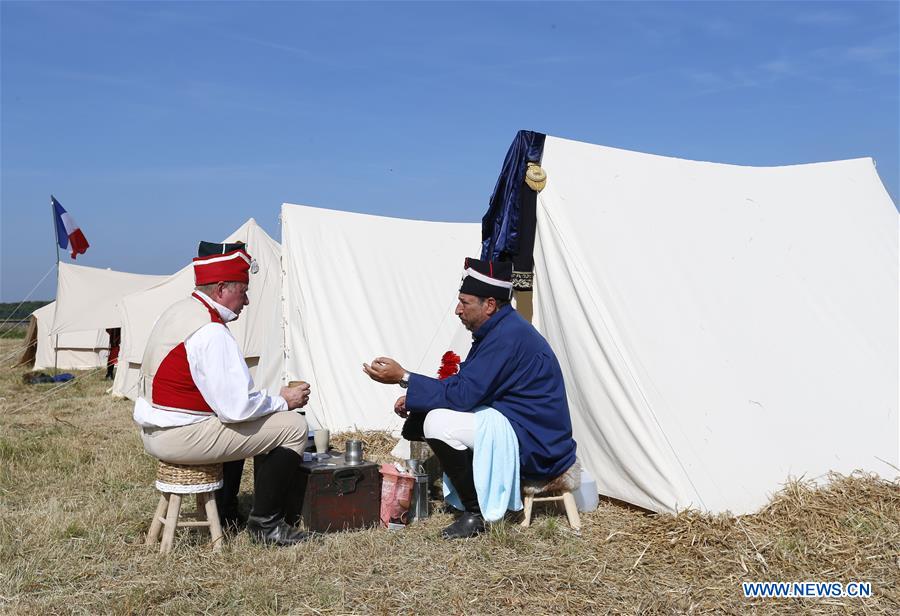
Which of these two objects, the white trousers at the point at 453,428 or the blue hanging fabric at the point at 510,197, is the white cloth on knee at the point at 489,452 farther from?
the blue hanging fabric at the point at 510,197

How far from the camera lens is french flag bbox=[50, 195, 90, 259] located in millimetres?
11664

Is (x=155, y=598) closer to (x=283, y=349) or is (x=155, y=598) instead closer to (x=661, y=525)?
(x=661, y=525)

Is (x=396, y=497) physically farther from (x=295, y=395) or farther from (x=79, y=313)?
(x=79, y=313)

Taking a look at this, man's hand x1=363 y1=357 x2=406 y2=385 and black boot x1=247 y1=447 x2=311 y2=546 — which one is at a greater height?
man's hand x1=363 y1=357 x2=406 y2=385

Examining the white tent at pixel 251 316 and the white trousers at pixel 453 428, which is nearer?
the white trousers at pixel 453 428

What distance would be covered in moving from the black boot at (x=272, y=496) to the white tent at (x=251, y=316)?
3.78 m

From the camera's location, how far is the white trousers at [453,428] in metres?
3.51

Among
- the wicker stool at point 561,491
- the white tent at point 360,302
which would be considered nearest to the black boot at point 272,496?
the wicker stool at point 561,491

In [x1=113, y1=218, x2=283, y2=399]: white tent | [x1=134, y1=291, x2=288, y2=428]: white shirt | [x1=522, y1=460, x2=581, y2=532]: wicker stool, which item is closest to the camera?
[x1=134, y1=291, x2=288, y2=428]: white shirt

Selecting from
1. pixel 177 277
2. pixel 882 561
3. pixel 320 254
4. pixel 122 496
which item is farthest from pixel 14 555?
pixel 177 277

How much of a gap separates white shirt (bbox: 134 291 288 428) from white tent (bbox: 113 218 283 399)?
3.93 m

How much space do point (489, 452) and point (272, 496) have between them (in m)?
0.94

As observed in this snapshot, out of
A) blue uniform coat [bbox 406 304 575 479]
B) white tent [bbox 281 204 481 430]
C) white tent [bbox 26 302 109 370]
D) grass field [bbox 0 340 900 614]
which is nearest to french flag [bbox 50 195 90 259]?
white tent [bbox 26 302 109 370]

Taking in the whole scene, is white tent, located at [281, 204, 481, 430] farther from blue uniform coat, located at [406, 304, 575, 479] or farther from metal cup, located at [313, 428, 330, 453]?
blue uniform coat, located at [406, 304, 575, 479]
